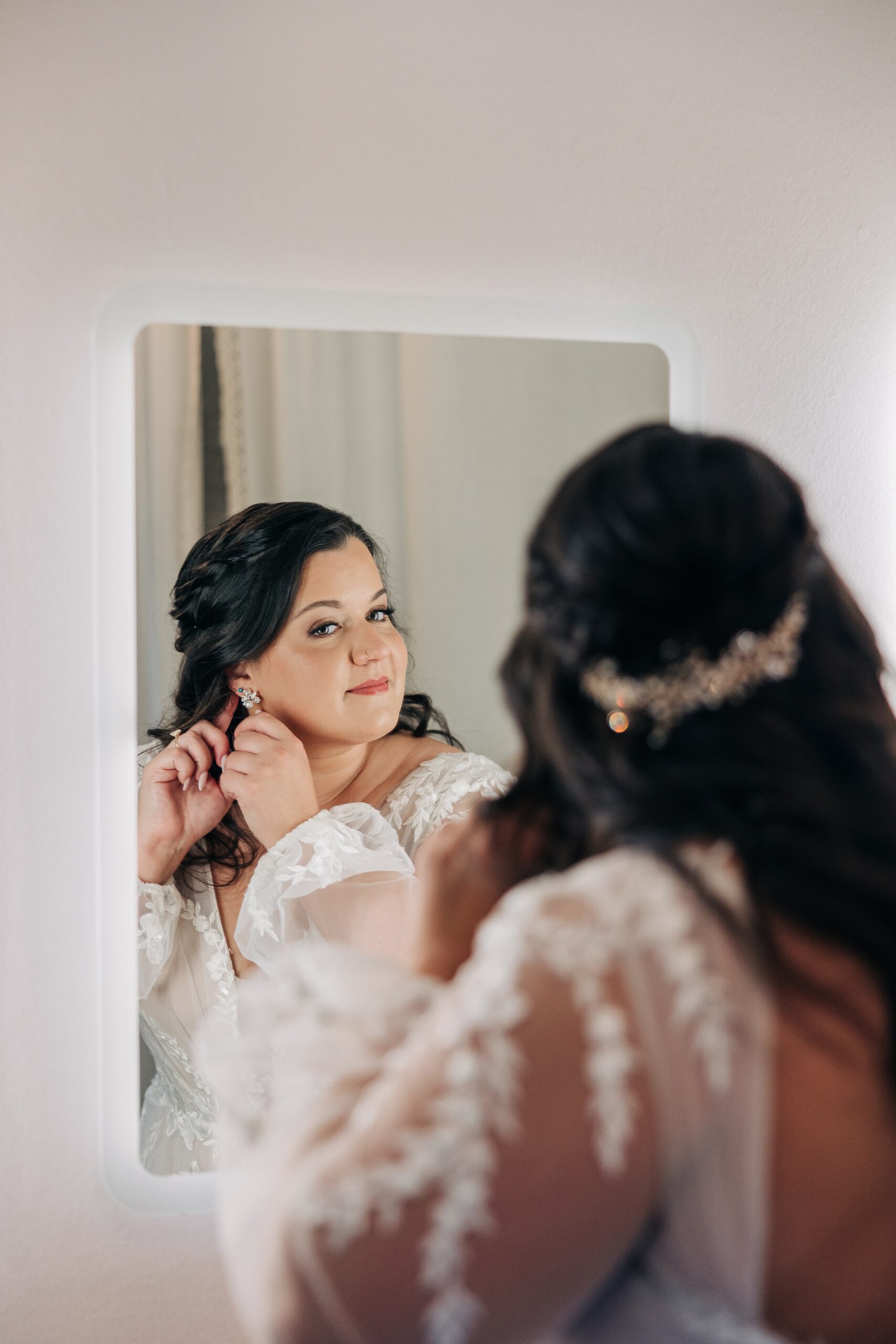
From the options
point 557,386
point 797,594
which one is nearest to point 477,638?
point 557,386

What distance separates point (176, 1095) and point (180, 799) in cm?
33

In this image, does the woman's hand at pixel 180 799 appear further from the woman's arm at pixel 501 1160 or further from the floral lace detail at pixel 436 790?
the woman's arm at pixel 501 1160

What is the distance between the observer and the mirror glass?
129 cm

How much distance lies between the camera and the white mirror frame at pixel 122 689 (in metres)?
1.26

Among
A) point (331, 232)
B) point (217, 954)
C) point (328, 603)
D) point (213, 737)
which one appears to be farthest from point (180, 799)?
point (331, 232)

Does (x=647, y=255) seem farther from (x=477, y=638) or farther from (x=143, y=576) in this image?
(x=143, y=576)

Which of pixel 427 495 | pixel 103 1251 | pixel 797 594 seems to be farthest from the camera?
pixel 427 495

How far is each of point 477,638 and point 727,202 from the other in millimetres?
647

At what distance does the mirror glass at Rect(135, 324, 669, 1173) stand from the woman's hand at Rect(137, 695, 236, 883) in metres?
0.04

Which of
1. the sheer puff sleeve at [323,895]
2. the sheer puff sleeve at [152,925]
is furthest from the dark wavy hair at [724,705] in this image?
the sheer puff sleeve at [152,925]

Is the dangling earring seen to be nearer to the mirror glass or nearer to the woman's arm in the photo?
the mirror glass

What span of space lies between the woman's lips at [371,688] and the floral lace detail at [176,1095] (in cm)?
43

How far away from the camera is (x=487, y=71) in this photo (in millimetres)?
1394

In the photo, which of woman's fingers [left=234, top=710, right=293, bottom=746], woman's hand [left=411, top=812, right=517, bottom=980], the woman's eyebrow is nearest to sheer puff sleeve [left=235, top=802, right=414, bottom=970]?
woman's fingers [left=234, top=710, right=293, bottom=746]
